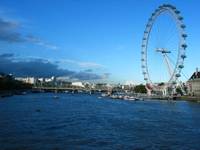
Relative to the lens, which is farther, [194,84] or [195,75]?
[195,75]

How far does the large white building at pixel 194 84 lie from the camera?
95062 millimetres

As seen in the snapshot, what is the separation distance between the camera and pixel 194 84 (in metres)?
97.4

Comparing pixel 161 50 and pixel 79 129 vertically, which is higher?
pixel 161 50

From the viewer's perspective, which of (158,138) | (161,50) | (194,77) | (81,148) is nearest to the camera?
Result: (81,148)

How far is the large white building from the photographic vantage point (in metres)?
Result: 95.1

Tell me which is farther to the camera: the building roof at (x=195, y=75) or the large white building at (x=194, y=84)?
the building roof at (x=195, y=75)

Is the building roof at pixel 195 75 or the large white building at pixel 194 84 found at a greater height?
the building roof at pixel 195 75

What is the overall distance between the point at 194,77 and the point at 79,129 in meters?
73.9

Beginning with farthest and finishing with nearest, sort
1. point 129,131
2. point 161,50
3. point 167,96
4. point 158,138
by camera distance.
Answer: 1. point 167,96
2. point 161,50
3. point 129,131
4. point 158,138

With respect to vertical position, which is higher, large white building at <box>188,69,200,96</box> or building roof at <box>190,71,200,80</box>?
building roof at <box>190,71,200,80</box>

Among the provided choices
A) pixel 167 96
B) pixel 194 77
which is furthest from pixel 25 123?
pixel 194 77

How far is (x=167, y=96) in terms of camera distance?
86938 mm

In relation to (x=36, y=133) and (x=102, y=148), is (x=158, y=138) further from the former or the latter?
(x=36, y=133)

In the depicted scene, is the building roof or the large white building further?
the building roof
